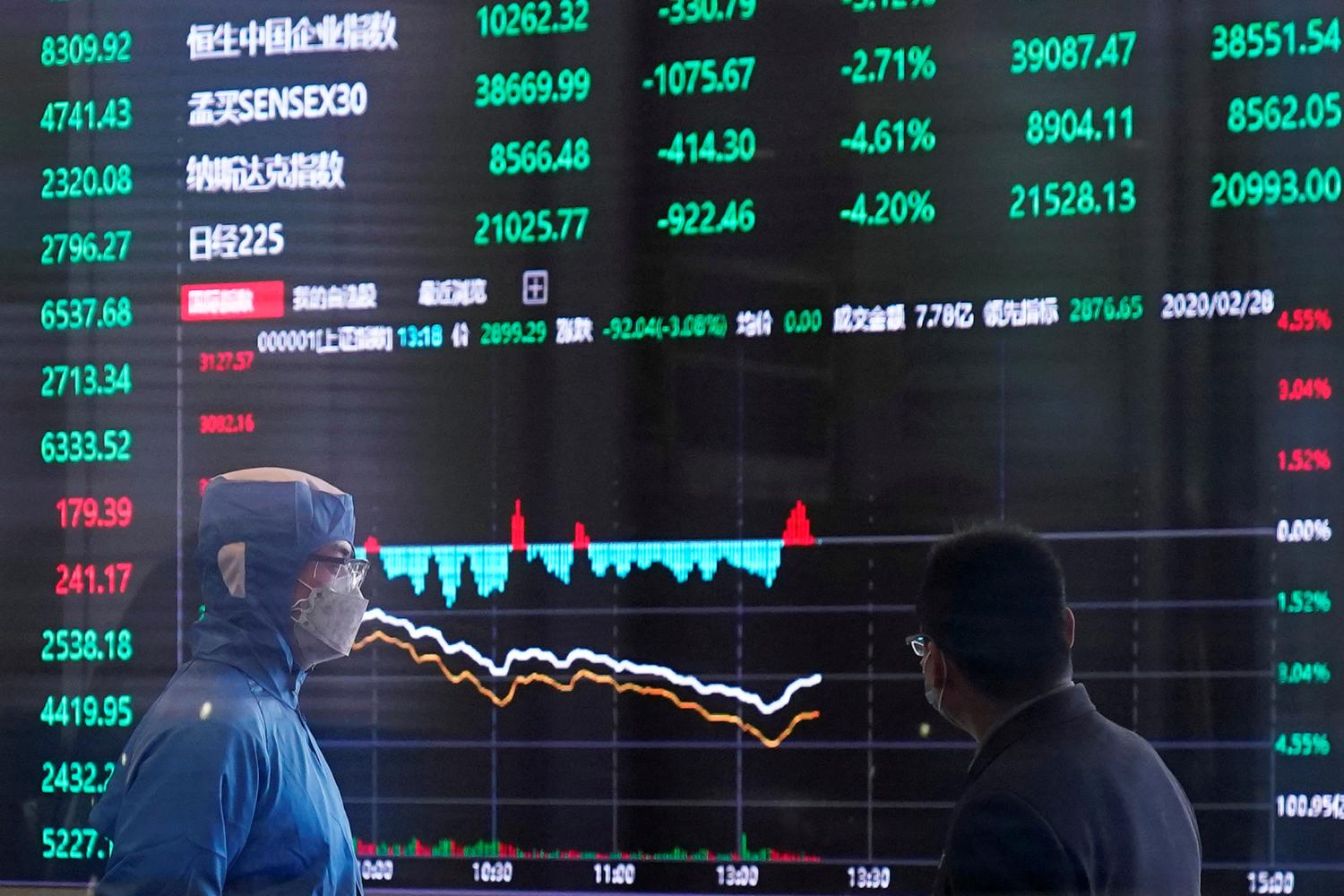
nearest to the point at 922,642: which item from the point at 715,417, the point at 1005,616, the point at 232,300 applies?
the point at 1005,616

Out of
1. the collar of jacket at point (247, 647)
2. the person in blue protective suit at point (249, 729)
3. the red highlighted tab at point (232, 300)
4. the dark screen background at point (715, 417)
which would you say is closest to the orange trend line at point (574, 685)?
the dark screen background at point (715, 417)

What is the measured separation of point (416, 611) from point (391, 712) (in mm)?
171

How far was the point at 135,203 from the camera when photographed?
269cm

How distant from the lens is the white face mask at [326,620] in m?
2.17

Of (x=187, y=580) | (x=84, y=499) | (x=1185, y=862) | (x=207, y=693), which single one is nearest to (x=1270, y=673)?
(x=1185, y=862)

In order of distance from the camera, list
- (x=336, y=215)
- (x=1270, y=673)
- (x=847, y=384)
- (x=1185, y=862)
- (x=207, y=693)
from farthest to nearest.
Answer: (x=336, y=215) → (x=847, y=384) → (x=1270, y=673) → (x=207, y=693) → (x=1185, y=862)

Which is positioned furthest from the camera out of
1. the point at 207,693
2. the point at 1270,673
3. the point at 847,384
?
the point at 847,384

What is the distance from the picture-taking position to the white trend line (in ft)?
7.95

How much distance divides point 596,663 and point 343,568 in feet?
1.55

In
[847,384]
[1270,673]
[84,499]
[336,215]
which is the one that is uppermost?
[336,215]

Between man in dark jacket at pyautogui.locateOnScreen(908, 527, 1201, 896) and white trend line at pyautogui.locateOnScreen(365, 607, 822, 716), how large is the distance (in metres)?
0.63

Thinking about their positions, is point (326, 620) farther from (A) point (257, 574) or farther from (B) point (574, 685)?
(B) point (574, 685)

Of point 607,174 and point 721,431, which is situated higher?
point 607,174

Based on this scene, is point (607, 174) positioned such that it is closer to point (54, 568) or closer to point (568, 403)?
point (568, 403)
